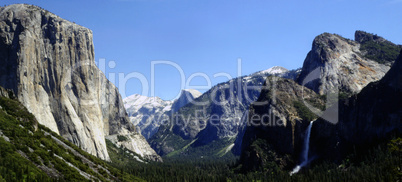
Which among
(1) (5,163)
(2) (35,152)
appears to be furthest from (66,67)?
(1) (5,163)

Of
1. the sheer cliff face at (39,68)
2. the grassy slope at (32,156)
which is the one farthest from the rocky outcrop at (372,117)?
the sheer cliff face at (39,68)

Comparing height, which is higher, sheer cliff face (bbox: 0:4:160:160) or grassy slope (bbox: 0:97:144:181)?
sheer cliff face (bbox: 0:4:160:160)

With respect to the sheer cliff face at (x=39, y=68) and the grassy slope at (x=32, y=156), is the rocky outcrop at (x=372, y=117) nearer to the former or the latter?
the grassy slope at (x=32, y=156)

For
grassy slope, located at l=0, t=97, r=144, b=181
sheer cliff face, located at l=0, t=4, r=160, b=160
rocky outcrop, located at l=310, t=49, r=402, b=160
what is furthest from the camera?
sheer cliff face, located at l=0, t=4, r=160, b=160

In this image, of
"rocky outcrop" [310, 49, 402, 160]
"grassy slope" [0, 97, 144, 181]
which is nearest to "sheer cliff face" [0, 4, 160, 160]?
"grassy slope" [0, 97, 144, 181]

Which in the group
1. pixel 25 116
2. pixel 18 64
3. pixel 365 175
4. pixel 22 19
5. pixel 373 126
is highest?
pixel 22 19

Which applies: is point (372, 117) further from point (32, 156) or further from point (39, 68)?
point (39, 68)

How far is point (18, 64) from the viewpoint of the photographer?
168m

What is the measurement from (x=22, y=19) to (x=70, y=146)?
337ft

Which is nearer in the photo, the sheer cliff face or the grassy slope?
the grassy slope

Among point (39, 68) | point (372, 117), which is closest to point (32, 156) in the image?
point (39, 68)

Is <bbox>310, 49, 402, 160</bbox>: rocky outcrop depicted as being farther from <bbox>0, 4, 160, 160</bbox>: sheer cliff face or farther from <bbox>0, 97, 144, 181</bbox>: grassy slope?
<bbox>0, 4, 160, 160</bbox>: sheer cliff face

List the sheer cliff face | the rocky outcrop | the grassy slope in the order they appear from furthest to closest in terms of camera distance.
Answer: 1. the sheer cliff face
2. the rocky outcrop
3. the grassy slope

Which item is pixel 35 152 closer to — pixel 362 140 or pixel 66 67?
pixel 66 67
